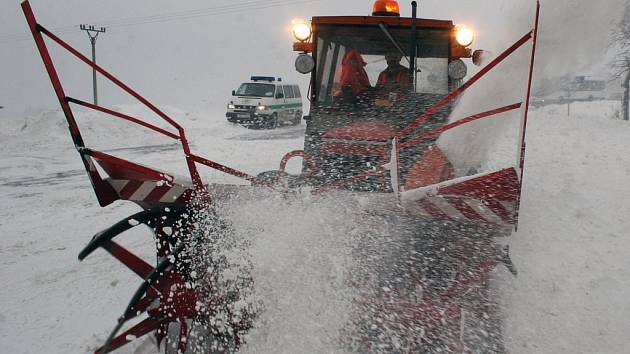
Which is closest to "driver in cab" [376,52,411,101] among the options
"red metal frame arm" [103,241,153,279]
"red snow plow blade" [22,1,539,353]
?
"red snow plow blade" [22,1,539,353]

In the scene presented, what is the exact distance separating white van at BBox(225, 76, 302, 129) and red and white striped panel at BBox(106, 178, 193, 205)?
52.1 ft

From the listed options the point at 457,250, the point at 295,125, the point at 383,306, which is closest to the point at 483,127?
the point at 457,250

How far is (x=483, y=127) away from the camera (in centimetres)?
441

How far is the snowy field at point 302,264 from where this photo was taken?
95.8 inches

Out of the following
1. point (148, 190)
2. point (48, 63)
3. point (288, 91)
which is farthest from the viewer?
point (288, 91)

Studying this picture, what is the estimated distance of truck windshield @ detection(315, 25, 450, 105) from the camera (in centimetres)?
388

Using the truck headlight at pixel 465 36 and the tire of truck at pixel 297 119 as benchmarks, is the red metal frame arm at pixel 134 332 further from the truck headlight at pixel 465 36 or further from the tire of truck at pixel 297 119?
the tire of truck at pixel 297 119

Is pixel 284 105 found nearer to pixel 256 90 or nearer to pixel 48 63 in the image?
pixel 256 90

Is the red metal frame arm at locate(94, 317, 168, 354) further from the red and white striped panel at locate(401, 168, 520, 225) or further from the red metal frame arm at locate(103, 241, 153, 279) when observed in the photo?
the red and white striped panel at locate(401, 168, 520, 225)

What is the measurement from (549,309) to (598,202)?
321cm

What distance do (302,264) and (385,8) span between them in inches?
105

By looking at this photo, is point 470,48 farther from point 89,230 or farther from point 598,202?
point 89,230

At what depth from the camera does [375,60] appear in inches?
156

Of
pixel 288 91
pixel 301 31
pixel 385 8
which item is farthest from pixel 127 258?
pixel 288 91
